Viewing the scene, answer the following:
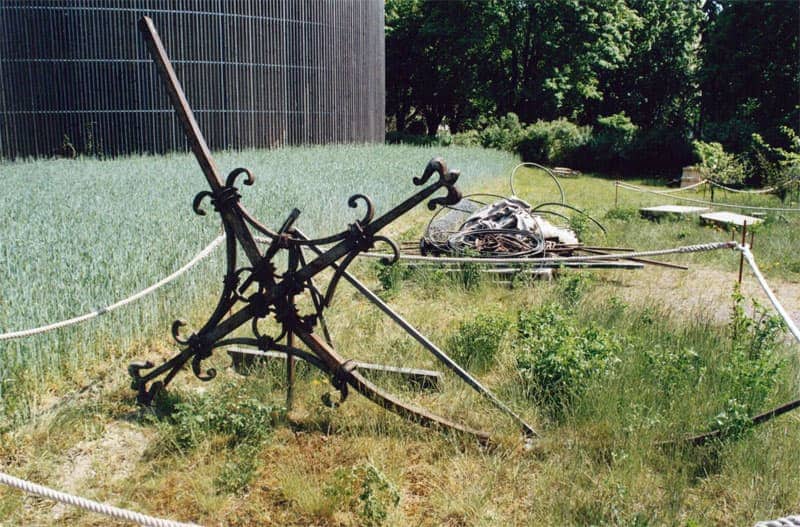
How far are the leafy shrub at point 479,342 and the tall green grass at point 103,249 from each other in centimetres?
201

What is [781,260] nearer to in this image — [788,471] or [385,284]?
[385,284]

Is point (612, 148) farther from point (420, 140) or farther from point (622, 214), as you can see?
point (622, 214)

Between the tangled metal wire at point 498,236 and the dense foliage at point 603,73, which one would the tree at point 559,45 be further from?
the tangled metal wire at point 498,236

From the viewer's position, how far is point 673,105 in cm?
3275

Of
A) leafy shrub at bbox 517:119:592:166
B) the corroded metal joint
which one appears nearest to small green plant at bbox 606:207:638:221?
the corroded metal joint

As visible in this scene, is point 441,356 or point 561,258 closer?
point 441,356

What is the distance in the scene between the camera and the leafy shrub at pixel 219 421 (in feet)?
11.9

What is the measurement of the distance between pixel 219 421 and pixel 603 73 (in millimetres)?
33007

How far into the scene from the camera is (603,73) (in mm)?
33844

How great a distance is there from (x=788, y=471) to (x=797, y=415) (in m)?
0.63

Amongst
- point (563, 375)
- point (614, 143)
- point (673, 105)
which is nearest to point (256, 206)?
point (563, 375)

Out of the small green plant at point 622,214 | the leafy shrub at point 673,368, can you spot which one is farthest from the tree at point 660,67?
the leafy shrub at point 673,368

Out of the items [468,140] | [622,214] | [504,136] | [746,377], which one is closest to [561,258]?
[746,377]

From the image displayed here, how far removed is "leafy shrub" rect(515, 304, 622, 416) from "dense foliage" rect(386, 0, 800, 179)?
63.5ft
